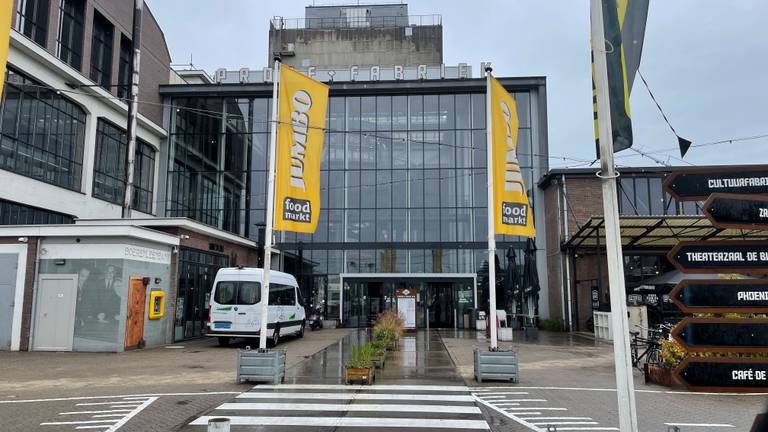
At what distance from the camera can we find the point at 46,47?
2227 cm

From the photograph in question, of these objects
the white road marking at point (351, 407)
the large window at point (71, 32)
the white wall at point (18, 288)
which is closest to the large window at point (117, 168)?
the large window at point (71, 32)

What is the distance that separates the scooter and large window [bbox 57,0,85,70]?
50.9 ft

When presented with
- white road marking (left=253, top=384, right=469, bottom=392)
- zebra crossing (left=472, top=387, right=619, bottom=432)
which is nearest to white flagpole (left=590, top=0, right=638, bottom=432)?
zebra crossing (left=472, top=387, right=619, bottom=432)

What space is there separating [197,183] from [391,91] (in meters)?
12.0

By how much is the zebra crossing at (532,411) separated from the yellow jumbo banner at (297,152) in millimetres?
4777

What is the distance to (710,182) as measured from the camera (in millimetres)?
7352

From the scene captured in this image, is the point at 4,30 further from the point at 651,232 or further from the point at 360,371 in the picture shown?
the point at 651,232

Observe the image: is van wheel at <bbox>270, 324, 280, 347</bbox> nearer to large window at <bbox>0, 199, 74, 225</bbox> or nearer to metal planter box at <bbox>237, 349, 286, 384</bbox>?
metal planter box at <bbox>237, 349, 286, 384</bbox>

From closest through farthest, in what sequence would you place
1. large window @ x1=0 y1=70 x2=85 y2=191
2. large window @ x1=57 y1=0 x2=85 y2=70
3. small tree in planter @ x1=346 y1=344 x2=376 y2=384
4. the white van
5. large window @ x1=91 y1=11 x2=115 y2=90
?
small tree in planter @ x1=346 y1=344 x2=376 y2=384 → the white van → large window @ x1=0 y1=70 x2=85 y2=191 → large window @ x1=57 y1=0 x2=85 y2=70 → large window @ x1=91 y1=11 x2=115 y2=90

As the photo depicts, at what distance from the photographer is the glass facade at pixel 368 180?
29.6m

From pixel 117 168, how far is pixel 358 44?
70.8 ft

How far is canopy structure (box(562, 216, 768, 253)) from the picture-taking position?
2192 cm

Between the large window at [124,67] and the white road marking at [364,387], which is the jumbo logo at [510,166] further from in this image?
the large window at [124,67]

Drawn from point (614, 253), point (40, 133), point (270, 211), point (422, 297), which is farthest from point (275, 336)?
point (614, 253)
